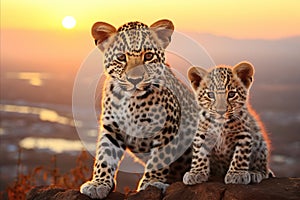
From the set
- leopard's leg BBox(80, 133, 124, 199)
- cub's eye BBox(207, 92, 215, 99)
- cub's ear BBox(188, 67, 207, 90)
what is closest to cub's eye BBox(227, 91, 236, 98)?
cub's eye BBox(207, 92, 215, 99)

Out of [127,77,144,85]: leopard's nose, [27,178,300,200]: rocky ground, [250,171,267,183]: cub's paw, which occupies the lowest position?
[27,178,300,200]: rocky ground

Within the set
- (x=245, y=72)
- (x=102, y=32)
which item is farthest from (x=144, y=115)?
(x=245, y=72)

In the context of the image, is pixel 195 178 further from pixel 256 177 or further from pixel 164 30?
pixel 164 30

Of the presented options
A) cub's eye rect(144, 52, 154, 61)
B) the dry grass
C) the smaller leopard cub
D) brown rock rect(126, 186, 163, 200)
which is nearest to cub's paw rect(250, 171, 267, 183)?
the smaller leopard cub

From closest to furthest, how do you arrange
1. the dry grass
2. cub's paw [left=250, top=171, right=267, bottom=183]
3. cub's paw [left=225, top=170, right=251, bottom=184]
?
1. cub's paw [left=225, top=170, right=251, bottom=184]
2. cub's paw [left=250, top=171, right=267, bottom=183]
3. the dry grass

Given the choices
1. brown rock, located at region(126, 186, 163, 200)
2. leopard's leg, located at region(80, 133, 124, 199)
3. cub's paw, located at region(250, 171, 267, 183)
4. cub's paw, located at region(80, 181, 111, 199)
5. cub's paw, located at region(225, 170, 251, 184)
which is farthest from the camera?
leopard's leg, located at region(80, 133, 124, 199)

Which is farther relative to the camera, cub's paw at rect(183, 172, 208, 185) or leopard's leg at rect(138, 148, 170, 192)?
leopard's leg at rect(138, 148, 170, 192)

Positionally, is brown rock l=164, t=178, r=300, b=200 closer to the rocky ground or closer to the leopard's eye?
the rocky ground

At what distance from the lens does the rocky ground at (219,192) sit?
4.84 metres

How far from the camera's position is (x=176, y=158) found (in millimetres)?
5855

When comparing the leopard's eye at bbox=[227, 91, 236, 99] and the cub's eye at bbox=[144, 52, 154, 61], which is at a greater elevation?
the cub's eye at bbox=[144, 52, 154, 61]

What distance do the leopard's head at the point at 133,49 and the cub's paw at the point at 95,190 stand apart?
0.98 meters

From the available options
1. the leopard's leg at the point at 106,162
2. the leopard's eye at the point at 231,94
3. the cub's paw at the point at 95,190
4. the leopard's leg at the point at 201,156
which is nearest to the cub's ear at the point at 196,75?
the leopard's eye at the point at 231,94

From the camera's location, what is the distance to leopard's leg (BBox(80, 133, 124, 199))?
580 centimetres
